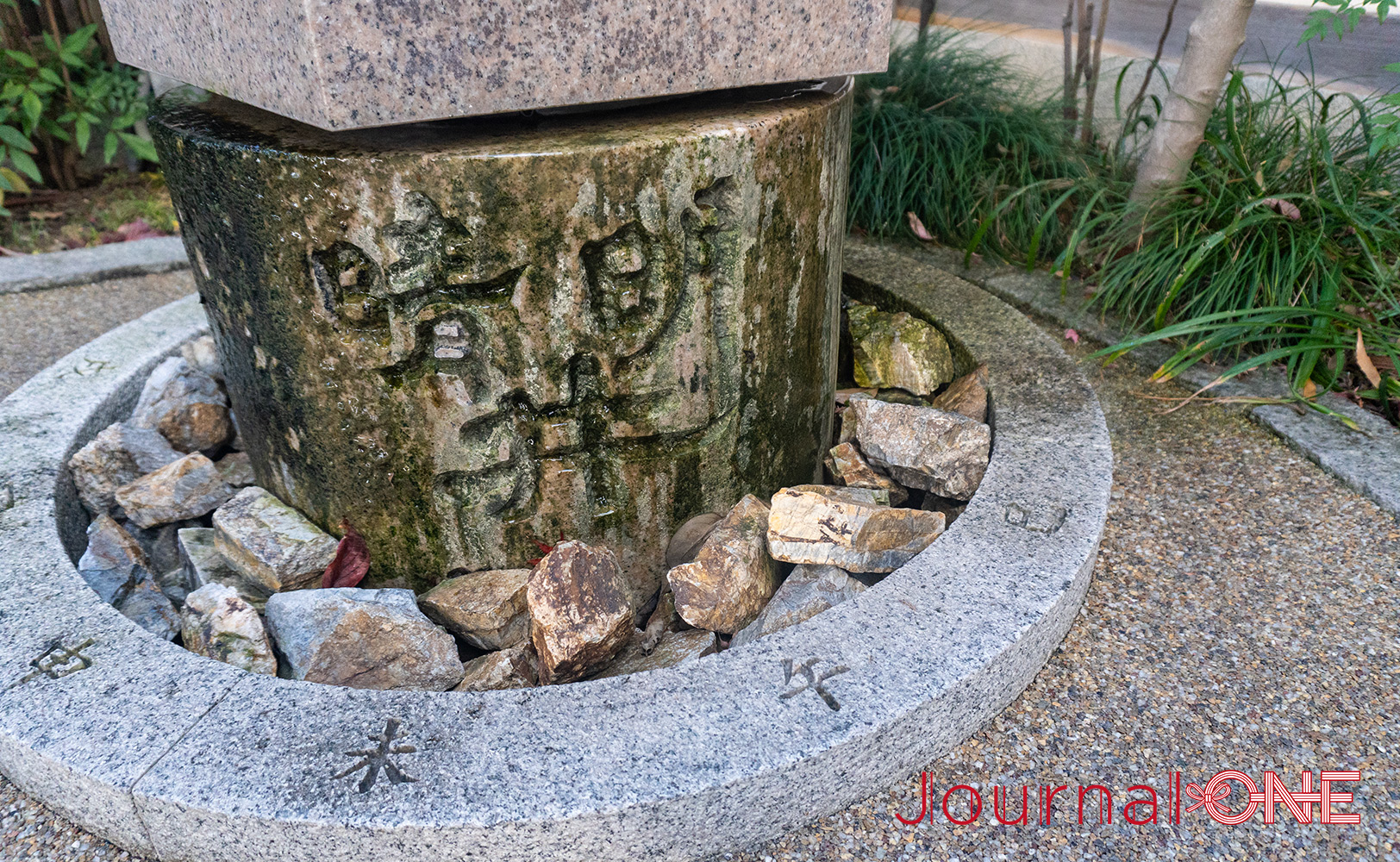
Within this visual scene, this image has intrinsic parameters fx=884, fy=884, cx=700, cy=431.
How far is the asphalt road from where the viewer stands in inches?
149

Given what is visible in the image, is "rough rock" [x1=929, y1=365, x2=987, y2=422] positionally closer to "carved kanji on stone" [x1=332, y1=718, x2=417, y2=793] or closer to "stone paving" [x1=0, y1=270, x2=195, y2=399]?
"carved kanji on stone" [x1=332, y1=718, x2=417, y2=793]

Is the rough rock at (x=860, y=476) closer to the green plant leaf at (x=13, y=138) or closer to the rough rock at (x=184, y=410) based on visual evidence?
the rough rock at (x=184, y=410)

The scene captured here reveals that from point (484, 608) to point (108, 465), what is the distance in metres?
1.08

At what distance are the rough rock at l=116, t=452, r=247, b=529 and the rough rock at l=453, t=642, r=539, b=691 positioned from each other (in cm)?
85

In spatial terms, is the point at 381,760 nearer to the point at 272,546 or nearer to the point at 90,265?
the point at 272,546

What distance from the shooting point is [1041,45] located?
4.61 m

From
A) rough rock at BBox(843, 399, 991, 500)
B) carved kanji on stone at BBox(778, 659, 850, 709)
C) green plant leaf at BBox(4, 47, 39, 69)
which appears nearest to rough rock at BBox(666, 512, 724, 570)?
rough rock at BBox(843, 399, 991, 500)

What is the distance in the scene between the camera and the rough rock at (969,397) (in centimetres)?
226

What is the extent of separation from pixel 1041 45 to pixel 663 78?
3.77m

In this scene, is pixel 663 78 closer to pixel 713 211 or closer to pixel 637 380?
pixel 713 211

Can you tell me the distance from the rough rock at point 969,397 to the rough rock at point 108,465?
→ 203 centimetres

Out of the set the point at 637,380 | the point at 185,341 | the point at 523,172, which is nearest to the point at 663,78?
the point at 523,172

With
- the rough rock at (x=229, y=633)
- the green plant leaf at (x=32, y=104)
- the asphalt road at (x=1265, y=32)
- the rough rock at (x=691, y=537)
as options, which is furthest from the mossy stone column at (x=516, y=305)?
the green plant leaf at (x=32, y=104)

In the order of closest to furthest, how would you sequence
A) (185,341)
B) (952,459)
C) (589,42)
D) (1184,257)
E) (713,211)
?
(589,42) < (713,211) < (952,459) < (185,341) < (1184,257)
